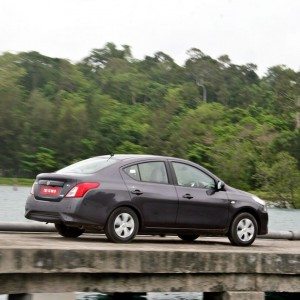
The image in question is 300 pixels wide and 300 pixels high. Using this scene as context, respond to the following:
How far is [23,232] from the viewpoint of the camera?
46.3 feet

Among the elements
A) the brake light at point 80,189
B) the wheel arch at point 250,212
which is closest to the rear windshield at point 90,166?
the brake light at point 80,189

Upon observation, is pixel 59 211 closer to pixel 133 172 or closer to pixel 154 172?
pixel 133 172

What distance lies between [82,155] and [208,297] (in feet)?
363

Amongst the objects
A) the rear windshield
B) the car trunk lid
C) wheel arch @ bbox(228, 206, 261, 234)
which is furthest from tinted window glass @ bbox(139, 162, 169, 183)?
wheel arch @ bbox(228, 206, 261, 234)

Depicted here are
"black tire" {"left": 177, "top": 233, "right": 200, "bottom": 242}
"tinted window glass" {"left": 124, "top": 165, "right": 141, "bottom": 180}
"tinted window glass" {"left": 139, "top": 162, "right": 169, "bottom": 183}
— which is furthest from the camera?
"black tire" {"left": 177, "top": 233, "right": 200, "bottom": 242}

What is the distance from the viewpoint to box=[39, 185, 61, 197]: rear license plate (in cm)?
1196

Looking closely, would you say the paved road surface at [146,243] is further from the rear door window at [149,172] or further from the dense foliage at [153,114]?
the dense foliage at [153,114]

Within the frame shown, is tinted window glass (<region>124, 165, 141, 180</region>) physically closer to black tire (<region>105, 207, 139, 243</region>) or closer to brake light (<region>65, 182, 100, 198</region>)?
black tire (<region>105, 207, 139, 243</region>)

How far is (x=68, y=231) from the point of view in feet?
42.7

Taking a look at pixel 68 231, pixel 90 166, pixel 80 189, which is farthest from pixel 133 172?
pixel 68 231

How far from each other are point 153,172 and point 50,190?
154 cm

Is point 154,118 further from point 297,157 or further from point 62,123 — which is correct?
point 297,157

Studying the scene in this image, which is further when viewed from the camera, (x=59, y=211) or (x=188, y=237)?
(x=188, y=237)

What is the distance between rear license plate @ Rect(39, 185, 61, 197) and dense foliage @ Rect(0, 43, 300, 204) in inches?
3028
